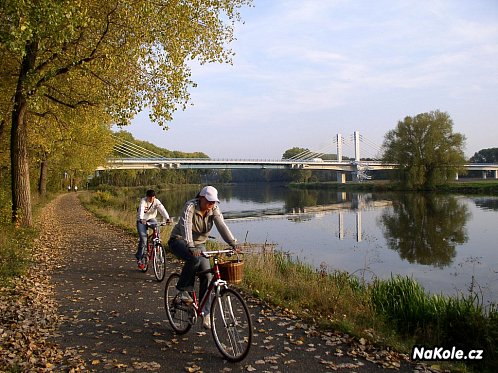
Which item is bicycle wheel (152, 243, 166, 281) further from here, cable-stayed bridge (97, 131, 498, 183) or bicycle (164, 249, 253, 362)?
cable-stayed bridge (97, 131, 498, 183)

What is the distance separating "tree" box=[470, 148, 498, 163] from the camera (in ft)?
379

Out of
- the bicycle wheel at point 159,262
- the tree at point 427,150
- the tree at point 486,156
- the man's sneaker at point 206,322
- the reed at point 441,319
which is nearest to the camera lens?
the man's sneaker at point 206,322

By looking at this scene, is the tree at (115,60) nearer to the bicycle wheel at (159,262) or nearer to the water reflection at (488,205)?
the bicycle wheel at (159,262)

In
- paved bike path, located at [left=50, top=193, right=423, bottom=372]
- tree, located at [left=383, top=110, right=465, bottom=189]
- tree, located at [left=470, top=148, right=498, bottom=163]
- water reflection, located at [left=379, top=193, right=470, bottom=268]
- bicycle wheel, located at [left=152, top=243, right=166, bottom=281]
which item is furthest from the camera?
tree, located at [left=470, top=148, right=498, bottom=163]

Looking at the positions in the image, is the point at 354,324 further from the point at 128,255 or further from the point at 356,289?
the point at 128,255

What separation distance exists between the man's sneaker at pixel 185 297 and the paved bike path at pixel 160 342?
48 centimetres

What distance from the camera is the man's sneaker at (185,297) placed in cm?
522

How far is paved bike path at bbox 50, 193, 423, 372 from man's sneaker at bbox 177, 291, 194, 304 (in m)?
0.48

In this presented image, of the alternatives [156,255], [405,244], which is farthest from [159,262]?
[405,244]

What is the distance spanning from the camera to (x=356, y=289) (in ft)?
28.6

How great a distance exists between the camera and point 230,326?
469 centimetres

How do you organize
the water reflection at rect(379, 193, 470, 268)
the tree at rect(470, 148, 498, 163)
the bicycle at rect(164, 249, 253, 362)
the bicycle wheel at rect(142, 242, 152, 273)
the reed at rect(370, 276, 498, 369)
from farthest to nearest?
the tree at rect(470, 148, 498, 163)
the water reflection at rect(379, 193, 470, 268)
the bicycle wheel at rect(142, 242, 152, 273)
the reed at rect(370, 276, 498, 369)
the bicycle at rect(164, 249, 253, 362)

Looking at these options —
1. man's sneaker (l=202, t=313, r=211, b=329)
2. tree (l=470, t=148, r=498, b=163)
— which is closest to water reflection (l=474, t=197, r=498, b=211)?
man's sneaker (l=202, t=313, r=211, b=329)

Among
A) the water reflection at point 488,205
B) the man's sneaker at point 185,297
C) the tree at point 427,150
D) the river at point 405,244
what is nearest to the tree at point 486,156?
the tree at point 427,150
